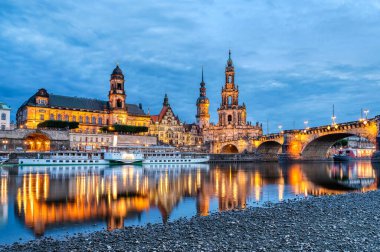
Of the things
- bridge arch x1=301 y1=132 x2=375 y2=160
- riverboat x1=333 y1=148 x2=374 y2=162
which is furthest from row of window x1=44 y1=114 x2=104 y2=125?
riverboat x1=333 y1=148 x2=374 y2=162

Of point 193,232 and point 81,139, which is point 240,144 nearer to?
point 81,139

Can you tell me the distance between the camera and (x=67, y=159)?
6419cm

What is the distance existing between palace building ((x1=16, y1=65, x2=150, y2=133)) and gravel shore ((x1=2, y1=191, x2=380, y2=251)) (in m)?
82.3

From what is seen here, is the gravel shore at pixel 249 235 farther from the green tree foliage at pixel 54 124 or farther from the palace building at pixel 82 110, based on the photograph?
the palace building at pixel 82 110

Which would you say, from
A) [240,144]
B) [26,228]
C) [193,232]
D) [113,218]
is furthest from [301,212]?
[240,144]

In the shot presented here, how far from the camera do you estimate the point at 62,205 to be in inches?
840

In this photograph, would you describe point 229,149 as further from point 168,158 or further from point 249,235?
point 249,235

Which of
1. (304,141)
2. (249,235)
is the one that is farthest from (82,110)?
(249,235)

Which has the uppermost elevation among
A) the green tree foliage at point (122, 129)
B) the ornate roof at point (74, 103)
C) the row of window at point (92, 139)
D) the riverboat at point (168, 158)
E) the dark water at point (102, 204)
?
the ornate roof at point (74, 103)

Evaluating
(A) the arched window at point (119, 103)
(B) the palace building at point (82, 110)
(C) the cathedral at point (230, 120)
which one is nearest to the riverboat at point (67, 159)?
(B) the palace building at point (82, 110)

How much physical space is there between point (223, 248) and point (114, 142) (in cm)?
7769

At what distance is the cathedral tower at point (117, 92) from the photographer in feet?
349

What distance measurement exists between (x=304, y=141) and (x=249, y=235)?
70159 millimetres

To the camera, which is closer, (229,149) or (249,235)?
(249,235)
